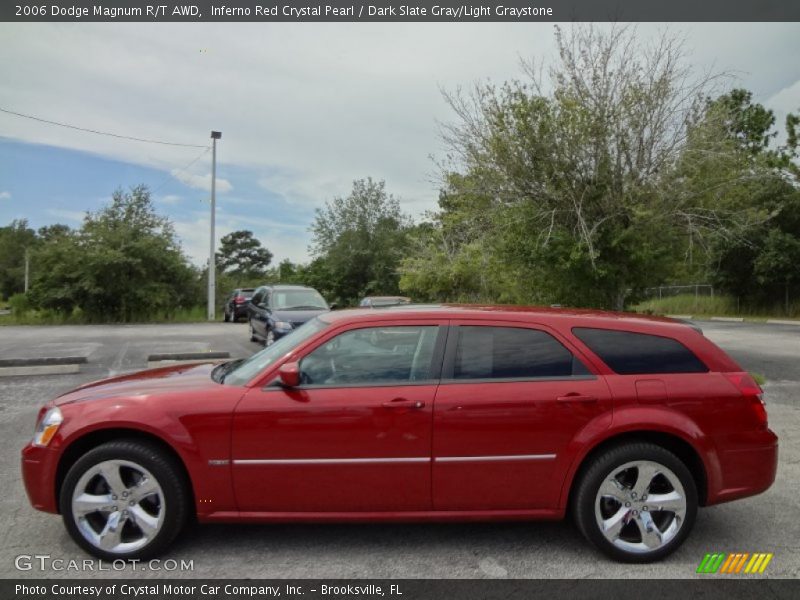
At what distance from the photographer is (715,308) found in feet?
98.8

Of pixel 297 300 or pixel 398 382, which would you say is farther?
pixel 297 300

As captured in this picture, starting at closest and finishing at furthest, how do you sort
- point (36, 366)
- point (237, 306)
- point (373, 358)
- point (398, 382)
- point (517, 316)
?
point (398, 382), point (373, 358), point (517, 316), point (36, 366), point (237, 306)

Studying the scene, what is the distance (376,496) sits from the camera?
3.53 meters

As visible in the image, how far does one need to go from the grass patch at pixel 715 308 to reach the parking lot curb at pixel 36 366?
22.0 m

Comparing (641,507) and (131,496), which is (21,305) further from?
(641,507)

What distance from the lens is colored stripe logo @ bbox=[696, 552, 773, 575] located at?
3.46 metres

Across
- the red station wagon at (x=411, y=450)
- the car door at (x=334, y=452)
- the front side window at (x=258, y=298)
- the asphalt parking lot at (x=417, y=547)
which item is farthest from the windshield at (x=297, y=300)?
the car door at (x=334, y=452)

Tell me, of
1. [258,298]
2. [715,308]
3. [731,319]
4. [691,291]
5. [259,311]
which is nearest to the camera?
[259,311]

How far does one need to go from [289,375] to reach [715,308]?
31.4 meters

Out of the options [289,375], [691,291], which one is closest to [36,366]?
[289,375]

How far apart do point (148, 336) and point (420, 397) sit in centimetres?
1637

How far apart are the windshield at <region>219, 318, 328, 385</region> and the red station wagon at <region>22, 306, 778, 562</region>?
0.14 meters

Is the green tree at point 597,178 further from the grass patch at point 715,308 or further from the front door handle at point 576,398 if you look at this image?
the grass patch at point 715,308

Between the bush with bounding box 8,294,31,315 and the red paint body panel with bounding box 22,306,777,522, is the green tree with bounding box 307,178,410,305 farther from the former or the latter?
the red paint body panel with bounding box 22,306,777,522
